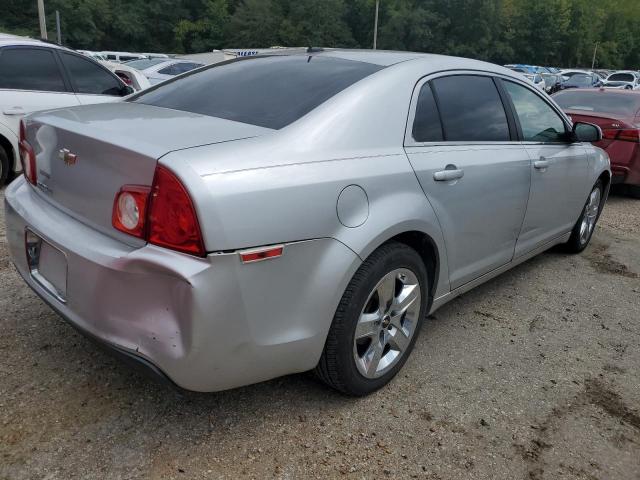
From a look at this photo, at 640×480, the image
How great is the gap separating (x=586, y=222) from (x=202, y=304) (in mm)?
4090

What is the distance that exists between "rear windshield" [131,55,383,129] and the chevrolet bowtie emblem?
60 cm

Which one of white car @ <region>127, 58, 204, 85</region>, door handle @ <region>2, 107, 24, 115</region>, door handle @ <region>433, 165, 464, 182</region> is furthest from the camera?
white car @ <region>127, 58, 204, 85</region>

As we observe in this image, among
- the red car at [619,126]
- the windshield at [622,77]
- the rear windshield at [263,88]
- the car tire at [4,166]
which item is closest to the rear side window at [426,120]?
the rear windshield at [263,88]

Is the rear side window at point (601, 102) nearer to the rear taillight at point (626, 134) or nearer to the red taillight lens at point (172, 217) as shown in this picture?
the rear taillight at point (626, 134)

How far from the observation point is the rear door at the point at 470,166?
9.11 ft

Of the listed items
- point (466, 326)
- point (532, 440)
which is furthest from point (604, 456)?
point (466, 326)

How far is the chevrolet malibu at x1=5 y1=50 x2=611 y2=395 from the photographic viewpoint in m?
1.95

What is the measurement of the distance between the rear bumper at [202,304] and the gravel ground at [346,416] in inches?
13.1

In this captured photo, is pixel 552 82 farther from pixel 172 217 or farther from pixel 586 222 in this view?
pixel 172 217

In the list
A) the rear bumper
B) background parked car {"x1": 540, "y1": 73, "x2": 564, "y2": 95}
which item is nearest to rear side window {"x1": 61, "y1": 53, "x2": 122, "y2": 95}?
the rear bumper

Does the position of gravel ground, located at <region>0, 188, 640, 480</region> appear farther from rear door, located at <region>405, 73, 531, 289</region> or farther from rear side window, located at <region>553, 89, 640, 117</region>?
rear side window, located at <region>553, 89, 640, 117</region>

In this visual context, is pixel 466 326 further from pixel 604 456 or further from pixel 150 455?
pixel 150 455

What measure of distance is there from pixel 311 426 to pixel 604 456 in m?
1.22

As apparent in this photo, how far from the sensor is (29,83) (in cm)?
587
